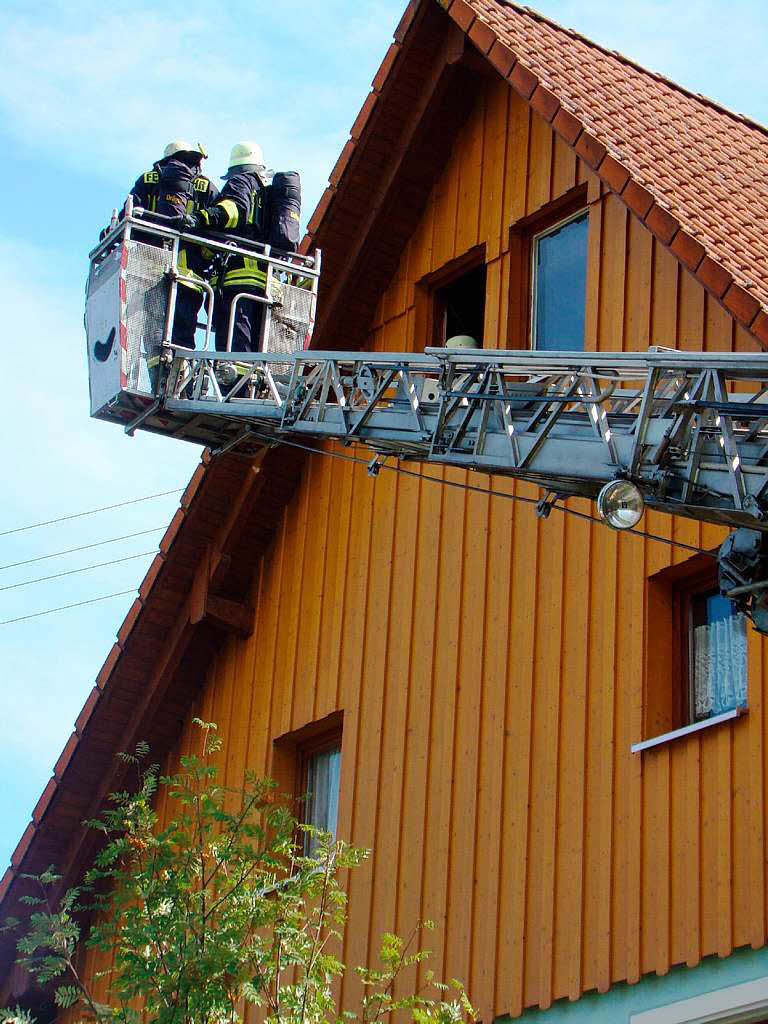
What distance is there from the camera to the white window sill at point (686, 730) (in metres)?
11.4

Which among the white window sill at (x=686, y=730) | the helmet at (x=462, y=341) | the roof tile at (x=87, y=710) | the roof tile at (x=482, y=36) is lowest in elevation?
the white window sill at (x=686, y=730)

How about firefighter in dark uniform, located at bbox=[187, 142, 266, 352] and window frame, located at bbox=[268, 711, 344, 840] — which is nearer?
firefighter in dark uniform, located at bbox=[187, 142, 266, 352]

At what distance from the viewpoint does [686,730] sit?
11.7 metres

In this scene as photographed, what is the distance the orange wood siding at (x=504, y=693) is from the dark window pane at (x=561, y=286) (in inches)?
11.2

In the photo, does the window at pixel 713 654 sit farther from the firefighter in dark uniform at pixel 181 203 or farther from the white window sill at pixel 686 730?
the firefighter in dark uniform at pixel 181 203

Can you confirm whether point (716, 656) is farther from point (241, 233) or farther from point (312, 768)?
point (241, 233)

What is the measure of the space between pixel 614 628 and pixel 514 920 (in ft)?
6.31

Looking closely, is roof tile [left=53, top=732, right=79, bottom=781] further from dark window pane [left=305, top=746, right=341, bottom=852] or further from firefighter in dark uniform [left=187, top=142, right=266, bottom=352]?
firefighter in dark uniform [left=187, top=142, right=266, bottom=352]

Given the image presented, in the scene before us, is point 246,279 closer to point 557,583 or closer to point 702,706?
point 557,583

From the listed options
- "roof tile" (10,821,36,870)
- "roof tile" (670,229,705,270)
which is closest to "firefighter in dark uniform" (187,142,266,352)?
"roof tile" (670,229,705,270)

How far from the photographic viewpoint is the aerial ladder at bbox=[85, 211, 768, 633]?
9.33 meters

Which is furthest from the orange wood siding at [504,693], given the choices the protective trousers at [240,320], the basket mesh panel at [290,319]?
the protective trousers at [240,320]

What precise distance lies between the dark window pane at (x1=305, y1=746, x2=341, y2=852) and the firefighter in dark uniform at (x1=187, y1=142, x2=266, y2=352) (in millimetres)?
3311

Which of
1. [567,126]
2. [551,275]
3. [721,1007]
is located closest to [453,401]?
[721,1007]
